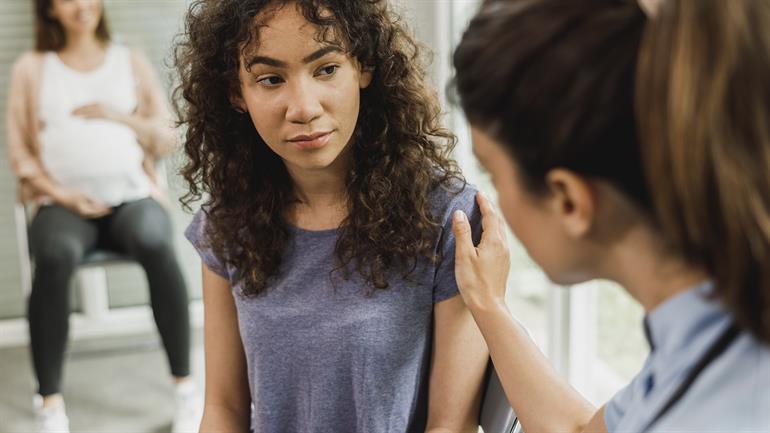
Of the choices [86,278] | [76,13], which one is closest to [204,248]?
[76,13]

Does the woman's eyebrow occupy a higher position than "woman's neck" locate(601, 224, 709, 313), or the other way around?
the woman's eyebrow

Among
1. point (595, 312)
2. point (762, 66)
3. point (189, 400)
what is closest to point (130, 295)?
point (189, 400)

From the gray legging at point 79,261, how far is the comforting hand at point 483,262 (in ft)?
5.21

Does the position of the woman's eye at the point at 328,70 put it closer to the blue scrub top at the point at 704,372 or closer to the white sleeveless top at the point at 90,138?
the blue scrub top at the point at 704,372

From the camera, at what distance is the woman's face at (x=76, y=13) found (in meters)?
2.59

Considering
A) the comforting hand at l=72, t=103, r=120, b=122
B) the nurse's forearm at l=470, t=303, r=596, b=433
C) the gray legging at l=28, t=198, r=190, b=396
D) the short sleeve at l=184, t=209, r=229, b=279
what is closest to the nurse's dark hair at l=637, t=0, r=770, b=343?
the nurse's forearm at l=470, t=303, r=596, b=433

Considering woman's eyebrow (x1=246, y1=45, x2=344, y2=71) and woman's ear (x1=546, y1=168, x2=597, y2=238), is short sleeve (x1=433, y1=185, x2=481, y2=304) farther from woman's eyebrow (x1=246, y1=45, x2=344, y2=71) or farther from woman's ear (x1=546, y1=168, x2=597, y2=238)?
woman's ear (x1=546, y1=168, x2=597, y2=238)

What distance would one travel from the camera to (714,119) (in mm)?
542

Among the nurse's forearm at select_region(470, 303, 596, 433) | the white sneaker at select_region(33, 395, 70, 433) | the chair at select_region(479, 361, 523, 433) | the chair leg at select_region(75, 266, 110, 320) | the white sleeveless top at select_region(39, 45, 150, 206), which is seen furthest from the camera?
the chair leg at select_region(75, 266, 110, 320)

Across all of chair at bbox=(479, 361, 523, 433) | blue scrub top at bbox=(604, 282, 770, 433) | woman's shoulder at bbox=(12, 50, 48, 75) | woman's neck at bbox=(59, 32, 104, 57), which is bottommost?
chair at bbox=(479, 361, 523, 433)

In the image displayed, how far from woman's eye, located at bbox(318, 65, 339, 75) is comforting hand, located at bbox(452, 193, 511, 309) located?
27cm

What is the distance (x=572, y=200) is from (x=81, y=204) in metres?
2.13

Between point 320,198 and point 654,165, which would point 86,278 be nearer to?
point 320,198

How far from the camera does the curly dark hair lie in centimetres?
115
